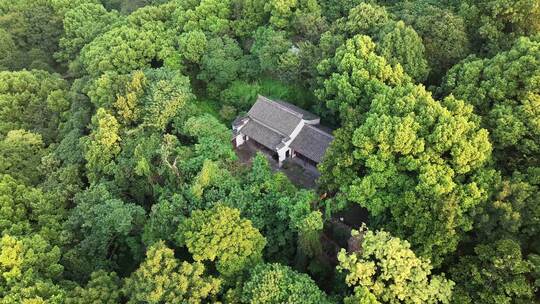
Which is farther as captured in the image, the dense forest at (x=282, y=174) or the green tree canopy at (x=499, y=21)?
the green tree canopy at (x=499, y=21)

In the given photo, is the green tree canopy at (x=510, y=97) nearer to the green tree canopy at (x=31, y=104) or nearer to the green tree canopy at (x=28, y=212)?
the green tree canopy at (x=28, y=212)

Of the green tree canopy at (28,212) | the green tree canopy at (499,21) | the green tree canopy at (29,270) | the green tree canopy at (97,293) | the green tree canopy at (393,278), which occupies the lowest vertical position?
the green tree canopy at (28,212)

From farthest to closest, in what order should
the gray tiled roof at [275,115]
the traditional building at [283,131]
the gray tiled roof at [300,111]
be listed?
1. the gray tiled roof at [300,111]
2. the gray tiled roof at [275,115]
3. the traditional building at [283,131]

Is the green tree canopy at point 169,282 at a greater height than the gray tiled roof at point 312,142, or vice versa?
the gray tiled roof at point 312,142

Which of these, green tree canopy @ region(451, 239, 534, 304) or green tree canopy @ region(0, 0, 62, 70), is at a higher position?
green tree canopy @ region(451, 239, 534, 304)

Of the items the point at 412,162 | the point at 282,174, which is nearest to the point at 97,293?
the point at 282,174

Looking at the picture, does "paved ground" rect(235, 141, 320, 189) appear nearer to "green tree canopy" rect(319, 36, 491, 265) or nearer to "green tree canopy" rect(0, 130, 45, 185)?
"green tree canopy" rect(319, 36, 491, 265)

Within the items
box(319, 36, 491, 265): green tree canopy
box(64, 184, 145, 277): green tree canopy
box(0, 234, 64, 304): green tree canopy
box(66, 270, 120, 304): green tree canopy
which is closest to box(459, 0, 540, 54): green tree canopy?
box(319, 36, 491, 265): green tree canopy

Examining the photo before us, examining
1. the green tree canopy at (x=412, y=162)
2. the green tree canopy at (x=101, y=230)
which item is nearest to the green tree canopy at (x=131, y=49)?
the green tree canopy at (x=101, y=230)

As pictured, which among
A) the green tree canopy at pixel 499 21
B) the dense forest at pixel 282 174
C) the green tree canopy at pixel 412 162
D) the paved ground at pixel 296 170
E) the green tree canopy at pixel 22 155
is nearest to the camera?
the dense forest at pixel 282 174
